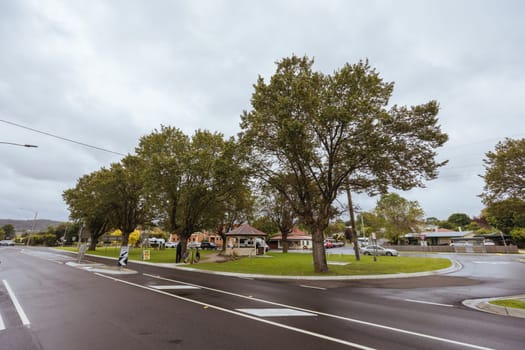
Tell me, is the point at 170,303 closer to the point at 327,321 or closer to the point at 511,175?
the point at 327,321

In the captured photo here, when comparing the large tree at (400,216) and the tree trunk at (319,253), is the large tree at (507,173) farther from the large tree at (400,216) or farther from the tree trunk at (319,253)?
the large tree at (400,216)

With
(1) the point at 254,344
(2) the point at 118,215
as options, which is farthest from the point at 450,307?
(2) the point at 118,215

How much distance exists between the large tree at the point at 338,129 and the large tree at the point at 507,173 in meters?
5.27

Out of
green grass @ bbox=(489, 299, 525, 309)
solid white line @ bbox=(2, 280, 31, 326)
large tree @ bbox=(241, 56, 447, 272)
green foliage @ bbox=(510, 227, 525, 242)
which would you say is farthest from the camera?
green foliage @ bbox=(510, 227, 525, 242)

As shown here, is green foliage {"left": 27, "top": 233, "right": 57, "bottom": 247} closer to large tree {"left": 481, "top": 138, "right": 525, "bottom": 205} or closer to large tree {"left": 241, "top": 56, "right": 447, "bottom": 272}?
large tree {"left": 241, "top": 56, "right": 447, "bottom": 272}

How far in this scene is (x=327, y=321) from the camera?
22.6 ft

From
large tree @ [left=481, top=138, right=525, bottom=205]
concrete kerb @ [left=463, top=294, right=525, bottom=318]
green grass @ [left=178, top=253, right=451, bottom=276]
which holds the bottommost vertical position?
green grass @ [left=178, top=253, right=451, bottom=276]

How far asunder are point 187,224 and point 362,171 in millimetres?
19026

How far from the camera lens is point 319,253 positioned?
61.8ft

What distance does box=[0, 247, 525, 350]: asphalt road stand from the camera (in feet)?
17.4

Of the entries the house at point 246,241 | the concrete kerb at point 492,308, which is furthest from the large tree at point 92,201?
the concrete kerb at point 492,308

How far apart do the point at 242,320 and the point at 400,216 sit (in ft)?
250

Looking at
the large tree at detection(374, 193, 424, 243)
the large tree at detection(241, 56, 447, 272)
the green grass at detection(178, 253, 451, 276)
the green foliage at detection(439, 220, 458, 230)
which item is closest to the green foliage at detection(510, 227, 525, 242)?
the large tree at detection(374, 193, 424, 243)

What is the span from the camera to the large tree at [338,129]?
16.9m
